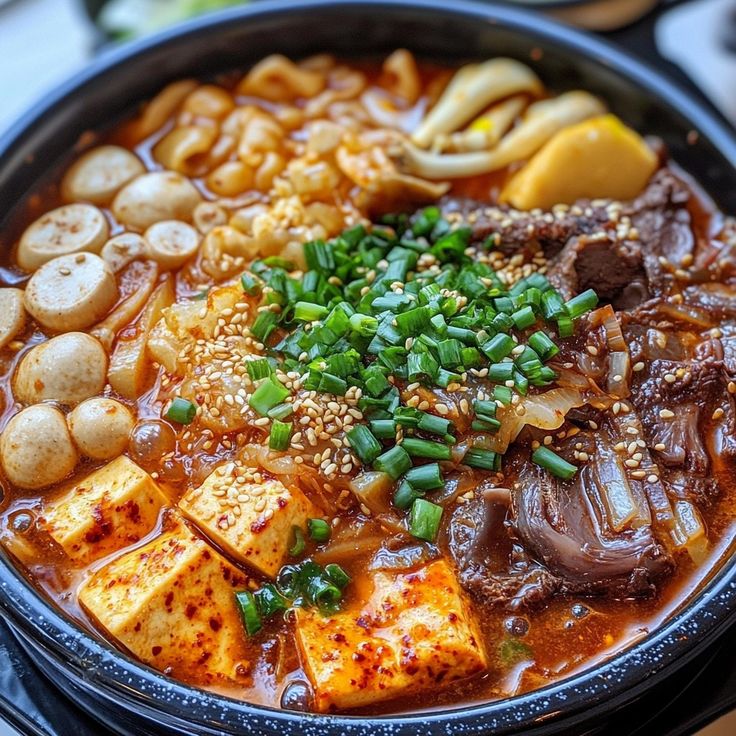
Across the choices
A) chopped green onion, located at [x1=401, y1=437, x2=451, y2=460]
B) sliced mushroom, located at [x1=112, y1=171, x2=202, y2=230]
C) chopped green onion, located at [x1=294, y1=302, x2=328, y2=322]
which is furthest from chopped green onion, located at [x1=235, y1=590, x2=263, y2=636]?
sliced mushroom, located at [x1=112, y1=171, x2=202, y2=230]

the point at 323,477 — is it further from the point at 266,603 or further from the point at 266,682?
the point at 266,682

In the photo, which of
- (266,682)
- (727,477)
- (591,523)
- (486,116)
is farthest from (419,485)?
(486,116)

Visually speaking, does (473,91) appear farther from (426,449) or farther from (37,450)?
(37,450)

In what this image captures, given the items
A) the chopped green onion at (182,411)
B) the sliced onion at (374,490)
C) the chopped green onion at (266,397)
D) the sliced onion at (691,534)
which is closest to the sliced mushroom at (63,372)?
the chopped green onion at (182,411)

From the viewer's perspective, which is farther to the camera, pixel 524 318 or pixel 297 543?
pixel 524 318

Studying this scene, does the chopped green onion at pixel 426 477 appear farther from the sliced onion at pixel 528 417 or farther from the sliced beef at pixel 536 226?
the sliced beef at pixel 536 226

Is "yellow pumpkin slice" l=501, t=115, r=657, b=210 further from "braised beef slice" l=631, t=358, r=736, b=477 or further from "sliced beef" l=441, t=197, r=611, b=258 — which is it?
"braised beef slice" l=631, t=358, r=736, b=477

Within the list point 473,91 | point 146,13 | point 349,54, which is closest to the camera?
point 473,91

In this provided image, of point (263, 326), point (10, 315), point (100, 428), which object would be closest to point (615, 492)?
point (263, 326)
